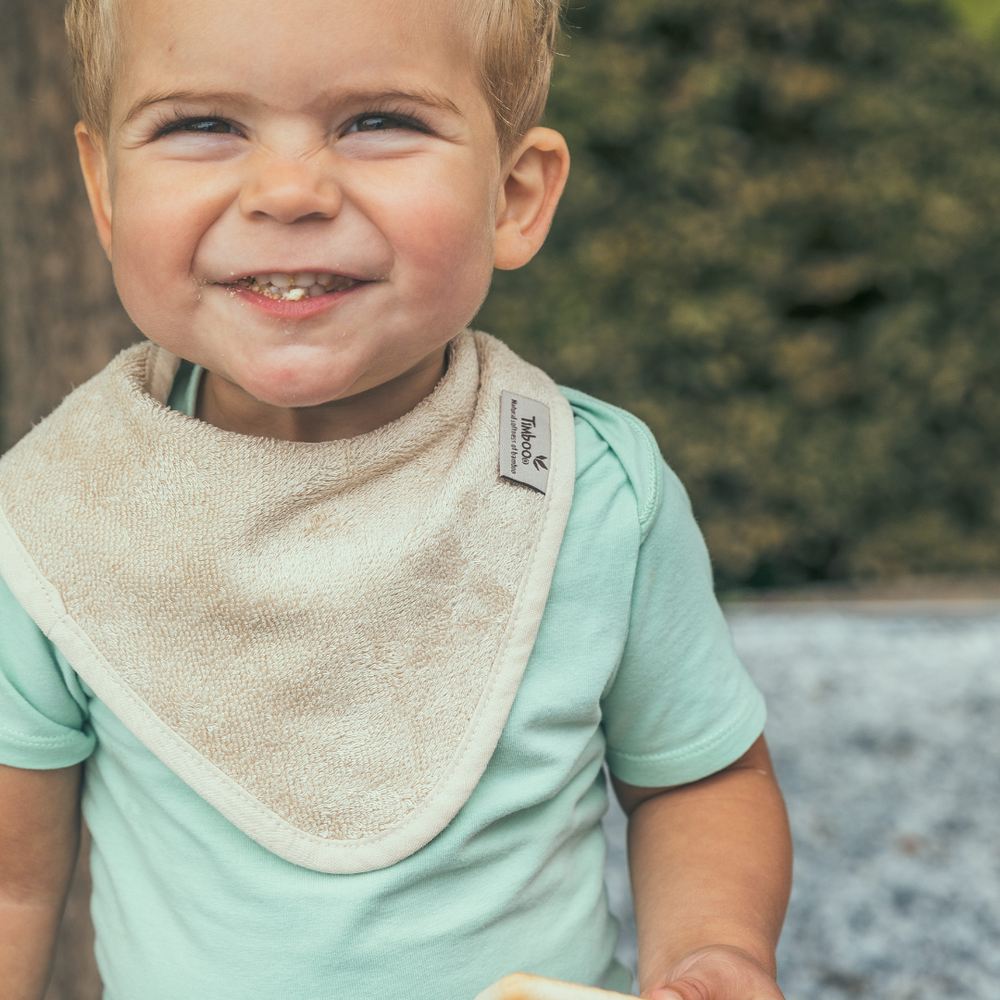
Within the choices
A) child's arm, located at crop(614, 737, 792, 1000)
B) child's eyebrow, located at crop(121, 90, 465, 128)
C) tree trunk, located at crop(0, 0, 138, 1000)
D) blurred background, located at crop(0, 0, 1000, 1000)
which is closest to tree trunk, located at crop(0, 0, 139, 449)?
tree trunk, located at crop(0, 0, 138, 1000)

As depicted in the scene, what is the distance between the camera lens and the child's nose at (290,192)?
944 mm

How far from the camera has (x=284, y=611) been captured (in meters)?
1.08

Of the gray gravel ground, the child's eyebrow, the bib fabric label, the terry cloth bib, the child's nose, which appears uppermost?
the child's eyebrow

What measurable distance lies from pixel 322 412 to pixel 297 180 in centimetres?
27

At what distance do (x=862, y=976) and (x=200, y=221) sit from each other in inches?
83.3

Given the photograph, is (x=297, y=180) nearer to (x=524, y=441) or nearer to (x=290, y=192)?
(x=290, y=192)

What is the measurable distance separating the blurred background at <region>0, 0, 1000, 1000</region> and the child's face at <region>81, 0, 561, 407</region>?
8.15ft

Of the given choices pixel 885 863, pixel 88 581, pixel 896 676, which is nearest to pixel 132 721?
pixel 88 581

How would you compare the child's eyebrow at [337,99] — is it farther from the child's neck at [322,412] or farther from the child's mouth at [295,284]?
the child's neck at [322,412]

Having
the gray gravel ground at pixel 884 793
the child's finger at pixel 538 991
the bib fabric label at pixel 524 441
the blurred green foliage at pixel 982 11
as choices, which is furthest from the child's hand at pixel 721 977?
the blurred green foliage at pixel 982 11

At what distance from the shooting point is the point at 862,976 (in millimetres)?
2369

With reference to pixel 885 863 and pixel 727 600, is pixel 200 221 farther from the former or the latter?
pixel 727 600

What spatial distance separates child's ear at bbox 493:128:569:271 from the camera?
3.89 feet

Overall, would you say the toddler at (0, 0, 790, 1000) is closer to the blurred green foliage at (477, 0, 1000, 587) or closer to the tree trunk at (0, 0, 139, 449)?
the tree trunk at (0, 0, 139, 449)
